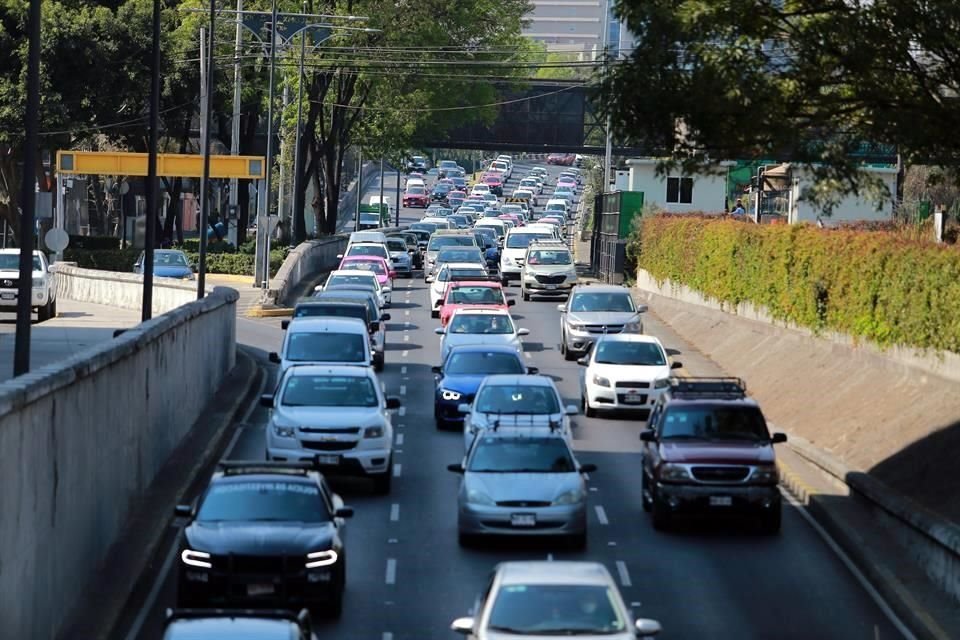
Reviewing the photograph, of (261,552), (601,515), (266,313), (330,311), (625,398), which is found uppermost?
(330,311)

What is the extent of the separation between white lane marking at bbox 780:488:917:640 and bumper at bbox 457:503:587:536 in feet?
11.5

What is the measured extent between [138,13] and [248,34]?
7782mm

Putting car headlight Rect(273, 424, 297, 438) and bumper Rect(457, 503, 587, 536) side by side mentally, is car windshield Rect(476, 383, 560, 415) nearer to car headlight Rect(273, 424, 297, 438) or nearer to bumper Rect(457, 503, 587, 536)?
car headlight Rect(273, 424, 297, 438)

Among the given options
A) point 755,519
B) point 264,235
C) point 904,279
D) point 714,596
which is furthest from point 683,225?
point 714,596

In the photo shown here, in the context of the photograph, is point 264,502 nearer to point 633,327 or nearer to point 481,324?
point 481,324

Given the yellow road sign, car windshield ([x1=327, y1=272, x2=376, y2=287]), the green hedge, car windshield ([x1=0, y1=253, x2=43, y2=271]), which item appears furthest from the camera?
the yellow road sign

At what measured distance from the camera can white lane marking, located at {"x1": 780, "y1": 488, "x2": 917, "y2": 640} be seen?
19.1m

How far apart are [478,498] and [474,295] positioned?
1014 inches

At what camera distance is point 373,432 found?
2595cm

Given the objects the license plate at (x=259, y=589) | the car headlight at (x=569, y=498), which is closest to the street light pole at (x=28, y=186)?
the license plate at (x=259, y=589)

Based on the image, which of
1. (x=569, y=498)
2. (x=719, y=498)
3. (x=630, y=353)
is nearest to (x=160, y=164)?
(x=630, y=353)

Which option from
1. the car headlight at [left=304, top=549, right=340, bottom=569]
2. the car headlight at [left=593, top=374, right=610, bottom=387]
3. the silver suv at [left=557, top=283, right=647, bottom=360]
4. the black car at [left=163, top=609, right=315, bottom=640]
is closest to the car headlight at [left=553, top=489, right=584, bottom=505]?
the car headlight at [left=304, top=549, right=340, bottom=569]

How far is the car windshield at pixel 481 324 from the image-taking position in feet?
131

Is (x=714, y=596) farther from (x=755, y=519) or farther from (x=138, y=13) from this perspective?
(x=138, y=13)
